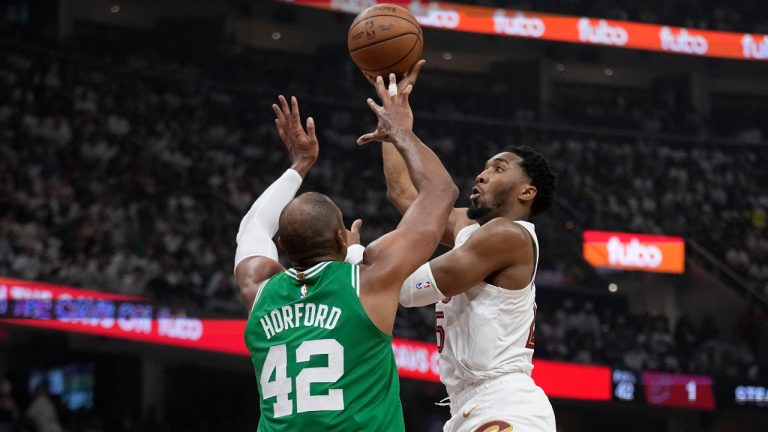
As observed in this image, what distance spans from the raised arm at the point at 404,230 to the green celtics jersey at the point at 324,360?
0.05 metres

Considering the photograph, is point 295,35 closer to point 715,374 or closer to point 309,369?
point 715,374

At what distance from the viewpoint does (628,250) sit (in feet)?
65.3

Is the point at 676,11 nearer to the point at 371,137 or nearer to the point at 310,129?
the point at 310,129

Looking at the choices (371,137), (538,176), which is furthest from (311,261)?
(538,176)

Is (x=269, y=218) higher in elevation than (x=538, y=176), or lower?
lower

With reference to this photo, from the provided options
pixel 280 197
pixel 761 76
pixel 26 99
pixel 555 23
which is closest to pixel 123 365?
pixel 26 99

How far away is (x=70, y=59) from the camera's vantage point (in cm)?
1872

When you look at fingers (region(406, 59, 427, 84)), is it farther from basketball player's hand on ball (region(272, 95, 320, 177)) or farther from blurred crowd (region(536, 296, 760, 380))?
blurred crowd (region(536, 296, 760, 380))

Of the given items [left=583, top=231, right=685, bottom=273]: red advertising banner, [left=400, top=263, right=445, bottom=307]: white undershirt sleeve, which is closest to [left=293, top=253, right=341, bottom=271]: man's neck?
[left=400, top=263, right=445, bottom=307]: white undershirt sleeve

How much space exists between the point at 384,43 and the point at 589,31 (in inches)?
804

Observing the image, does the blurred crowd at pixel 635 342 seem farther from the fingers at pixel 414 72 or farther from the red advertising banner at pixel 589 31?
the fingers at pixel 414 72

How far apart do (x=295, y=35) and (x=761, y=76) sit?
12389 millimetres

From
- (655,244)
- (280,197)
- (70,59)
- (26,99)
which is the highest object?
(70,59)

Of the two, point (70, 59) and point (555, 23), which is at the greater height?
point (555, 23)
